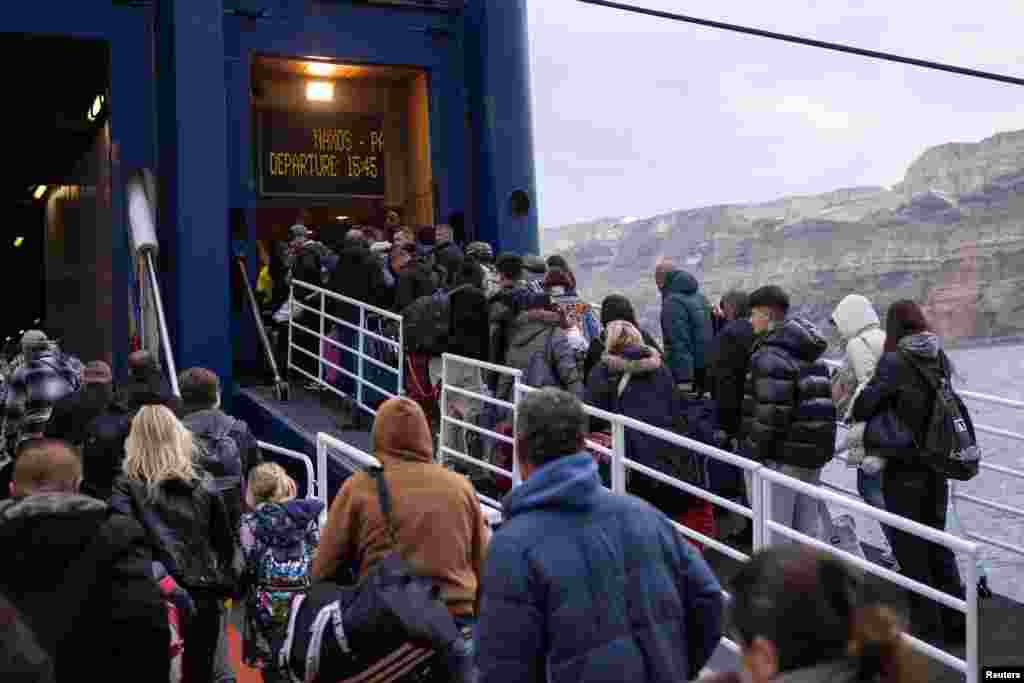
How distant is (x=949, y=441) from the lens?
5.91 meters

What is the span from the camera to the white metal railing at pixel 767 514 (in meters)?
4.62

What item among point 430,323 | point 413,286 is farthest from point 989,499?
point 413,286

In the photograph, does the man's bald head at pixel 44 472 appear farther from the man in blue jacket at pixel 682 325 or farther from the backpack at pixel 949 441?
the man in blue jacket at pixel 682 325

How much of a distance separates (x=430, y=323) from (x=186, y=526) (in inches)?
149

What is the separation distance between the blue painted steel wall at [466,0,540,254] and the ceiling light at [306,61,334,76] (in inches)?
68.8

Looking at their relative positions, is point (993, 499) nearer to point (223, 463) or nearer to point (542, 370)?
point (542, 370)

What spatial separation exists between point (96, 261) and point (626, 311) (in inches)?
299

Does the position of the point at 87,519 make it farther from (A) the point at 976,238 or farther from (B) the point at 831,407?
(A) the point at 976,238

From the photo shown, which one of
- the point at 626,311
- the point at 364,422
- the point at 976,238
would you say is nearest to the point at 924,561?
the point at 626,311

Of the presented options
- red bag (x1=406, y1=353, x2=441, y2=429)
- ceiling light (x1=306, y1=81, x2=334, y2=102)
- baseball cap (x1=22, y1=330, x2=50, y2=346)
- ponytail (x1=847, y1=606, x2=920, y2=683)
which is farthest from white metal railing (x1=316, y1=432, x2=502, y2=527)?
ceiling light (x1=306, y1=81, x2=334, y2=102)

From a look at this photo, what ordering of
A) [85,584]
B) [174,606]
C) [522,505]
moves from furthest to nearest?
[174,606] < [85,584] < [522,505]

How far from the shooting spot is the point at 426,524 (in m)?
4.05

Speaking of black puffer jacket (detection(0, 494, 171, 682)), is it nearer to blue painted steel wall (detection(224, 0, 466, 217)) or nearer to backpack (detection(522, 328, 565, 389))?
backpack (detection(522, 328, 565, 389))

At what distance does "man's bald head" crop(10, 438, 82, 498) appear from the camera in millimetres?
3646
